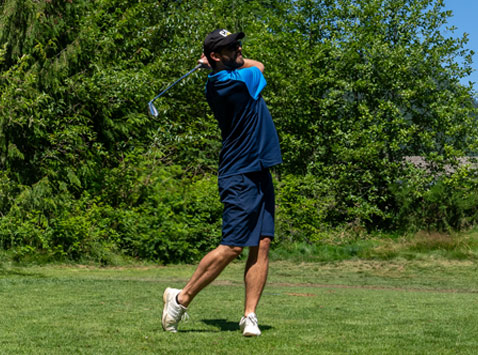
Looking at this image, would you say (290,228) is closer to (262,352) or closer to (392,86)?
(392,86)

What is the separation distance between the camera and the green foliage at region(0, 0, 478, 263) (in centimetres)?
1515

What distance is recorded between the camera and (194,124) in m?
21.0

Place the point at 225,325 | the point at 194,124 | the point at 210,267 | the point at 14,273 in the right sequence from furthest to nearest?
1. the point at 194,124
2. the point at 14,273
3. the point at 225,325
4. the point at 210,267

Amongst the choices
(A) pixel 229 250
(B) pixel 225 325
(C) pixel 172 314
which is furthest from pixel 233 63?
(B) pixel 225 325

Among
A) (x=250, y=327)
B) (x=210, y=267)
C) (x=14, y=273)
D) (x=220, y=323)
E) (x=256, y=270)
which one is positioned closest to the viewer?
(x=250, y=327)

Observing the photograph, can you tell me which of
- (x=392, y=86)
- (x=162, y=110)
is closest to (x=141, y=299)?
(x=162, y=110)

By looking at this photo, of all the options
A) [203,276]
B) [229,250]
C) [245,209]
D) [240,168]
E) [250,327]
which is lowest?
[250,327]

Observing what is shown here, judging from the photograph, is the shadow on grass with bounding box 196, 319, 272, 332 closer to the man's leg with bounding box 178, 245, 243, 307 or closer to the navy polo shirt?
the man's leg with bounding box 178, 245, 243, 307

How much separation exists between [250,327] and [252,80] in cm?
160

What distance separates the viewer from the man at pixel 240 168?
4629mm

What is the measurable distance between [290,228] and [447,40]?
8442mm

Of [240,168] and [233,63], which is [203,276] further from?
[233,63]

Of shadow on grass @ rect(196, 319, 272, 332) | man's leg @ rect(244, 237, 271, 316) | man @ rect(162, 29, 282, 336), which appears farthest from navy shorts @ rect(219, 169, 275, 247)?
shadow on grass @ rect(196, 319, 272, 332)

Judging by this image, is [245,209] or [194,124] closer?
[245,209]
